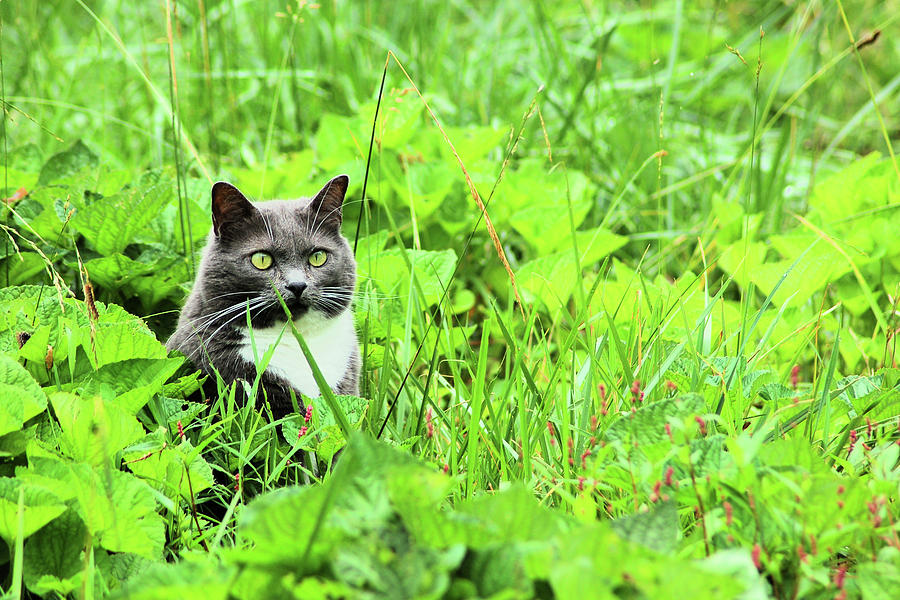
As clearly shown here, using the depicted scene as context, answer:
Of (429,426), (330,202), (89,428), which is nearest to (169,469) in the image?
(89,428)

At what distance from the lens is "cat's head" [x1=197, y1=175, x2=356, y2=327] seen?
1.93 m

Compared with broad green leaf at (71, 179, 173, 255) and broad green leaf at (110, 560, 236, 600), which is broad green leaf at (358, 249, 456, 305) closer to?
broad green leaf at (71, 179, 173, 255)

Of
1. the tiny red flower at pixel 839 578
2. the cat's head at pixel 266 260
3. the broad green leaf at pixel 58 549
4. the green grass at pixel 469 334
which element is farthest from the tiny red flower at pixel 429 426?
the tiny red flower at pixel 839 578

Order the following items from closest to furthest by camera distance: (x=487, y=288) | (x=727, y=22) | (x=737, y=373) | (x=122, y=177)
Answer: (x=737, y=373) < (x=122, y=177) < (x=487, y=288) < (x=727, y=22)

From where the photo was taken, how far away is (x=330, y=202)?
6.72 feet

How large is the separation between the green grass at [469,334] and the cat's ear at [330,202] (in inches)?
4.1

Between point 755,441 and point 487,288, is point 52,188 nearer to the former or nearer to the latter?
point 487,288

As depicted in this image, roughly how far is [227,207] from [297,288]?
0.25 m

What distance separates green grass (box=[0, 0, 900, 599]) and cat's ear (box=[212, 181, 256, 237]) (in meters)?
0.18

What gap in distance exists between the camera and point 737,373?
1693 mm

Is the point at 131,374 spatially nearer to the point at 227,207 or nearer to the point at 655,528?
the point at 227,207

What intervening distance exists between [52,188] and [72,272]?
235 millimetres

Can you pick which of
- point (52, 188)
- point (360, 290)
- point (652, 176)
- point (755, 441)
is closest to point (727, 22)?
point (652, 176)

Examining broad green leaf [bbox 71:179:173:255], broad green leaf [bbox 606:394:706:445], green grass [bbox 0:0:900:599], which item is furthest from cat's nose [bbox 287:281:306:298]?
broad green leaf [bbox 606:394:706:445]
